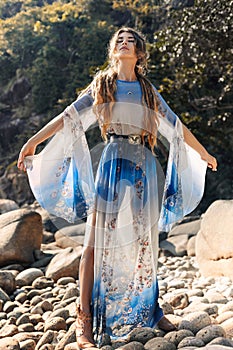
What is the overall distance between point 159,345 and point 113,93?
1.38m

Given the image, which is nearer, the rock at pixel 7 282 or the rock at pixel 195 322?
the rock at pixel 195 322

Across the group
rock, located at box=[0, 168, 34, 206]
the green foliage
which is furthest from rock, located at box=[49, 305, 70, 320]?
rock, located at box=[0, 168, 34, 206]

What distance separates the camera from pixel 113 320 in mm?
2867

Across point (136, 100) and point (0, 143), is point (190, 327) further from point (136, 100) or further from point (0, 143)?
point (0, 143)

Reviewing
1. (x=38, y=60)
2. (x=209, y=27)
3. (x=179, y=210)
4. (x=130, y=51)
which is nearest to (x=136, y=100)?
(x=130, y=51)

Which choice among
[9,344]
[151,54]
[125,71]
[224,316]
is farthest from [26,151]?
[151,54]

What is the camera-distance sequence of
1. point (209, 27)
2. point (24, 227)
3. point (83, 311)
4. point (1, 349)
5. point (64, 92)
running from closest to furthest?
1. point (83, 311)
2. point (1, 349)
3. point (24, 227)
4. point (209, 27)
5. point (64, 92)

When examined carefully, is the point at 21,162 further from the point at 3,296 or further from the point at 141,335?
Result: the point at 3,296

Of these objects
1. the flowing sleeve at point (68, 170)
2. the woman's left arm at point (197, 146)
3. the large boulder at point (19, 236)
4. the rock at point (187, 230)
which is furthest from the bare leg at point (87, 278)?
the rock at point (187, 230)

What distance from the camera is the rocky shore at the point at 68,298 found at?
9.15 ft

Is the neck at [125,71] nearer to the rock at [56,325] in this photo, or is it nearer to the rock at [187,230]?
the rock at [56,325]

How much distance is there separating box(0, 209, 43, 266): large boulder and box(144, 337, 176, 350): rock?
139 inches

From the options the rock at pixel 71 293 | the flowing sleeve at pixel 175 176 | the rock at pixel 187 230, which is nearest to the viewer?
the flowing sleeve at pixel 175 176

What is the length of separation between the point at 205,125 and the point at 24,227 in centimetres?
515
